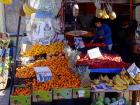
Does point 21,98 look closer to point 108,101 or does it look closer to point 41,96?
point 41,96

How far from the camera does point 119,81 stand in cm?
723

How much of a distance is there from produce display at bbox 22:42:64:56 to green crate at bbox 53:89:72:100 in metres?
2.88

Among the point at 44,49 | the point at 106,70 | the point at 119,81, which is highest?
the point at 44,49

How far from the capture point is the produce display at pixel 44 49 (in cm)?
1002

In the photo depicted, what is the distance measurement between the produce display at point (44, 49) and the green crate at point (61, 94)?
2876 mm

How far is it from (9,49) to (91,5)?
3155 mm

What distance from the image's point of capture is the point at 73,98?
7074mm

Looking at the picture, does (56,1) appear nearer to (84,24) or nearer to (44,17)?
(44,17)

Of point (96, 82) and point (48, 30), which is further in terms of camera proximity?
point (48, 30)

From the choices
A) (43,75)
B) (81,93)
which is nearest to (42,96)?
(43,75)

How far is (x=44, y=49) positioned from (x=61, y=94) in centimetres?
326

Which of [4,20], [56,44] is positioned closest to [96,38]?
[56,44]

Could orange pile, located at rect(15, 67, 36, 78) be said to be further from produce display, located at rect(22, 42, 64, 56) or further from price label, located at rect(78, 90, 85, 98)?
produce display, located at rect(22, 42, 64, 56)

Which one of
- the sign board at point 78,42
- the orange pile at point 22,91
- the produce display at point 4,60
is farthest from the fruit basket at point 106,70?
the produce display at point 4,60
